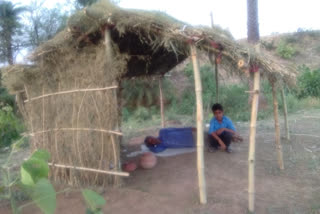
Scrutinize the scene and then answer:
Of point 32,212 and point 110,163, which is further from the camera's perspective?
point 110,163

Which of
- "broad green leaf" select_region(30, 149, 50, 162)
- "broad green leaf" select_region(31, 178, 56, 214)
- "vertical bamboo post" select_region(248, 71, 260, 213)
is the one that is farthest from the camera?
"vertical bamboo post" select_region(248, 71, 260, 213)

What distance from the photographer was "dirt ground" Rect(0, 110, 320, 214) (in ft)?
14.2

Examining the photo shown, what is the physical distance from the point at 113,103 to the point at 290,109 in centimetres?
955

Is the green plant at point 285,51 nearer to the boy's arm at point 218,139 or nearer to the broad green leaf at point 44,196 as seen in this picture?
the boy's arm at point 218,139

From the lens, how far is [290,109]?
1293 centimetres

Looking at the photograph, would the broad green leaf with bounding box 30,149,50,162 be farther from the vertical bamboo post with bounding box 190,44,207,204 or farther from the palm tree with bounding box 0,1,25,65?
the palm tree with bounding box 0,1,25,65

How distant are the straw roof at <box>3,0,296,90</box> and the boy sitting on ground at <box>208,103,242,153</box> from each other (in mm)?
1896

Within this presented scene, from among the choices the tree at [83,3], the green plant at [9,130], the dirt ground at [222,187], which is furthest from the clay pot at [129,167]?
the tree at [83,3]

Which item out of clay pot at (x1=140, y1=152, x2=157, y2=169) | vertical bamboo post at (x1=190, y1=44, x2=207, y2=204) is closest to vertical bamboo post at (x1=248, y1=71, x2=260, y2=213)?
vertical bamboo post at (x1=190, y1=44, x2=207, y2=204)

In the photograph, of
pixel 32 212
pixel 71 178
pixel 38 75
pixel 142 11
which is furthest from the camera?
pixel 38 75

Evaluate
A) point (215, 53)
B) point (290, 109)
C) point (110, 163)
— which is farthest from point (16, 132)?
point (290, 109)

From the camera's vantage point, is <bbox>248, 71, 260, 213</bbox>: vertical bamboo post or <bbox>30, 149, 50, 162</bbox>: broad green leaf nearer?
<bbox>30, 149, 50, 162</bbox>: broad green leaf

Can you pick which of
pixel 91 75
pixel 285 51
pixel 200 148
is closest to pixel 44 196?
pixel 200 148

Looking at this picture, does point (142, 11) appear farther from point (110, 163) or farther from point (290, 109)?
point (290, 109)
